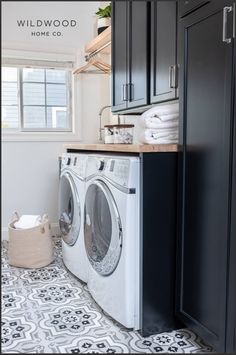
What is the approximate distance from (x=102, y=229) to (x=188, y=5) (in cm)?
113

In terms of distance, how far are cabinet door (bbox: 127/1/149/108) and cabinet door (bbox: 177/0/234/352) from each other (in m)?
0.56

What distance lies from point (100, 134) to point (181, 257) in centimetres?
161

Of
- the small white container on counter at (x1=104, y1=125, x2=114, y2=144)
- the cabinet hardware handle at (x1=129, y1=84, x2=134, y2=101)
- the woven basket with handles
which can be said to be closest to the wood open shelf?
the cabinet hardware handle at (x1=129, y1=84, x2=134, y2=101)

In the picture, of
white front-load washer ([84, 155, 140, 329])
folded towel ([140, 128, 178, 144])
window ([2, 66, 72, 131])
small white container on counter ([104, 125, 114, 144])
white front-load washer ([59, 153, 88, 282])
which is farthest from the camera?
small white container on counter ([104, 125, 114, 144])

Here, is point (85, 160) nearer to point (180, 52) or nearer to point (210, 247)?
point (180, 52)

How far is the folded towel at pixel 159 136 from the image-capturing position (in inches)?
64.3

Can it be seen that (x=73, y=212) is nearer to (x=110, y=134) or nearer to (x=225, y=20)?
(x=110, y=134)

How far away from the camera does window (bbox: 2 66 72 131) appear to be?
92 cm

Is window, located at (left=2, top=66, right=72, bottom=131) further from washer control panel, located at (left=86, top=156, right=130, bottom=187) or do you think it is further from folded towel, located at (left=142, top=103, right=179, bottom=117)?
folded towel, located at (left=142, top=103, right=179, bottom=117)

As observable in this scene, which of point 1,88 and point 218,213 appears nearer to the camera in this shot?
point 1,88

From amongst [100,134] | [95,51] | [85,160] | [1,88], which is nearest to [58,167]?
[100,134]

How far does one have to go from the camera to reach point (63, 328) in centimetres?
156

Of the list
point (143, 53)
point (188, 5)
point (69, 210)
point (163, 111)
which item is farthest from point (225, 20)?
point (69, 210)

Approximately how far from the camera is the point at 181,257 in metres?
1.55
